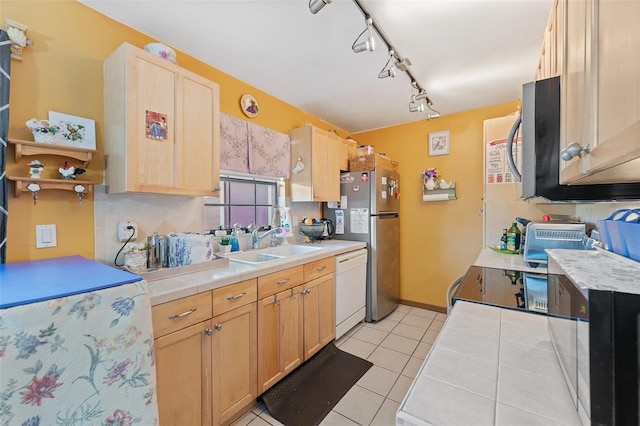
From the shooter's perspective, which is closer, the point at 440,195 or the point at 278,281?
the point at 278,281

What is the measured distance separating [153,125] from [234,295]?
1079 millimetres

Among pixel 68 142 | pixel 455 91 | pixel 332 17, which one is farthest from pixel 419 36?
pixel 68 142

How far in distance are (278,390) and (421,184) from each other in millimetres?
2777

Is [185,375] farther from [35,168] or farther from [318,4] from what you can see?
[318,4]

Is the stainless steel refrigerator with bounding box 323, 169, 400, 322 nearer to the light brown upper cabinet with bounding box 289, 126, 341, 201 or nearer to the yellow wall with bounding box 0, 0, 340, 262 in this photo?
the light brown upper cabinet with bounding box 289, 126, 341, 201

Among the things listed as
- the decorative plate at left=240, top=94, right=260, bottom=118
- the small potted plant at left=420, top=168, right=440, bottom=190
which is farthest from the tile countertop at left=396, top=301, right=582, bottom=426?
the small potted plant at left=420, top=168, right=440, bottom=190

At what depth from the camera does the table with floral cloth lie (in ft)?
2.26

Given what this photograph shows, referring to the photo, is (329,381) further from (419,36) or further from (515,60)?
(515,60)

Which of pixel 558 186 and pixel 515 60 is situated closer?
pixel 558 186

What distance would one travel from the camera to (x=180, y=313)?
4.25 ft

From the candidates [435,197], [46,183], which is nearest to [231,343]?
→ [46,183]

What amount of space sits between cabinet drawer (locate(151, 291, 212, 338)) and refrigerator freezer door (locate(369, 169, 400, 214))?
80.2 inches

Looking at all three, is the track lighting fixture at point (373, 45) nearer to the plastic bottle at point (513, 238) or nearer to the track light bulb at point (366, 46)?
the track light bulb at point (366, 46)

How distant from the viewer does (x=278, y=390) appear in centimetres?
183
